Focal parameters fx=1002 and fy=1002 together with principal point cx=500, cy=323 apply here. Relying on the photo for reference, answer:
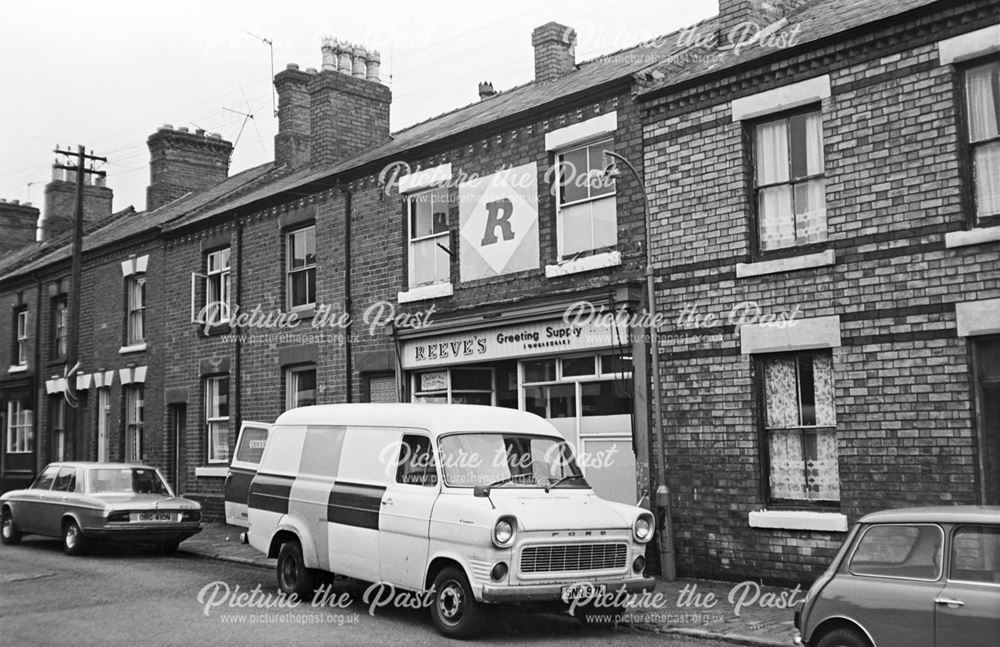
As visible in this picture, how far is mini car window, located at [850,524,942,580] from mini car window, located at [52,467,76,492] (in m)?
13.3

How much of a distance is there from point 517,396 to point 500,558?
6.17 metres

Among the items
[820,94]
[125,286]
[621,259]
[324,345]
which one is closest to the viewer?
[820,94]

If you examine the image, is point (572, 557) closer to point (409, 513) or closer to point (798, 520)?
point (409, 513)

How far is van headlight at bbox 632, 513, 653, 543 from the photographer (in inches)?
384

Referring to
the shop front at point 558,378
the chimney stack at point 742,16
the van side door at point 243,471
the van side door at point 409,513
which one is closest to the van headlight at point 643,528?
the van side door at point 409,513

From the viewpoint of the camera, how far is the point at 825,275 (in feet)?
37.5

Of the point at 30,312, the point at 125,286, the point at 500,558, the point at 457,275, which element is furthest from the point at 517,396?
the point at 30,312

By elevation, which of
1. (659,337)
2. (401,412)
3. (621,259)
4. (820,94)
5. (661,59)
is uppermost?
(661,59)

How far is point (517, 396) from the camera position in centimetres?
1500

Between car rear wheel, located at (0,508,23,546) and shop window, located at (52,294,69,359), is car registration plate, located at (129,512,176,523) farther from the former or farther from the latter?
shop window, located at (52,294,69,359)

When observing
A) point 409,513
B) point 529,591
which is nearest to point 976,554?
point 529,591

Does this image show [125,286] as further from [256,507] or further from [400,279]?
[256,507]

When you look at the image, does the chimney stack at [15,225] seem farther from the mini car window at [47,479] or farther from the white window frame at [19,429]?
the mini car window at [47,479]

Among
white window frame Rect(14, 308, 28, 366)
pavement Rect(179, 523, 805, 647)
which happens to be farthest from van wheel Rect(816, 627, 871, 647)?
white window frame Rect(14, 308, 28, 366)
